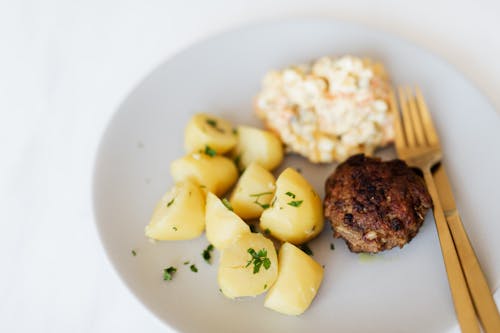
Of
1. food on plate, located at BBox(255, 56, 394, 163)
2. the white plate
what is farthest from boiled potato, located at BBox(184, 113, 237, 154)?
food on plate, located at BBox(255, 56, 394, 163)

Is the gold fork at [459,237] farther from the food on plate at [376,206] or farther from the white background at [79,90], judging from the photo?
the white background at [79,90]

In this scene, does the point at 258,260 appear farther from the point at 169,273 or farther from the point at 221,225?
the point at 169,273

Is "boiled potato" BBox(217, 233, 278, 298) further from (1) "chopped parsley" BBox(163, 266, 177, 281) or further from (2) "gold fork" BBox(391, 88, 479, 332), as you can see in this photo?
(2) "gold fork" BBox(391, 88, 479, 332)

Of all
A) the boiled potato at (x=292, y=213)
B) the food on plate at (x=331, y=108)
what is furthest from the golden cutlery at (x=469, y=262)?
the boiled potato at (x=292, y=213)

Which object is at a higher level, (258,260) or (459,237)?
(258,260)

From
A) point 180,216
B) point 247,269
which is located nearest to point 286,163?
point 180,216

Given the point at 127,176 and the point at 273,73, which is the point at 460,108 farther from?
the point at 127,176

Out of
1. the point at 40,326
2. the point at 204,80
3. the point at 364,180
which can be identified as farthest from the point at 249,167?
the point at 40,326
